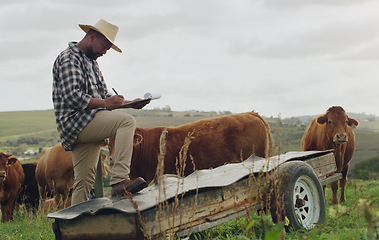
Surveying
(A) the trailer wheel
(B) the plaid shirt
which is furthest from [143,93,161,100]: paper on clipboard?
(A) the trailer wheel

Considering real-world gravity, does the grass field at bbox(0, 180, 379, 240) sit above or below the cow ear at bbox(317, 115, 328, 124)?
below

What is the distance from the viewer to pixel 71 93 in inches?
177

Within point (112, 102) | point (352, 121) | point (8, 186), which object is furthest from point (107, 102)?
point (8, 186)

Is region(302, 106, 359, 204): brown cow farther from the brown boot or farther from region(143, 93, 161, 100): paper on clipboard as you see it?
the brown boot

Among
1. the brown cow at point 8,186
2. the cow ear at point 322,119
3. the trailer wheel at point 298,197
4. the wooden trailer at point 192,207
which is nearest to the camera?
the wooden trailer at point 192,207

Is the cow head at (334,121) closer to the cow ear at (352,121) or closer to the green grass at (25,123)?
the cow ear at (352,121)

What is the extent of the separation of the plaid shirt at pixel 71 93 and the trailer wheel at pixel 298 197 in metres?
2.23

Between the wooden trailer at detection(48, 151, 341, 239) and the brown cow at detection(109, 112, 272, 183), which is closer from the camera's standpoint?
the wooden trailer at detection(48, 151, 341, 239)

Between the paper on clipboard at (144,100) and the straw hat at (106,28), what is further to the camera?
→ the straw hat at (106,28)

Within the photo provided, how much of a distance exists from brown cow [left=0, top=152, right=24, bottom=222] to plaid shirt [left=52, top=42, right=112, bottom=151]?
24.7ft

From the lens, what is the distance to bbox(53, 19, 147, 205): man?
4.54 meters

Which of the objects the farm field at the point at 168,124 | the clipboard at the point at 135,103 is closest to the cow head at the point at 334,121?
the farm field at the point at 168,124

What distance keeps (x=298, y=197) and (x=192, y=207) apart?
1.54 metres

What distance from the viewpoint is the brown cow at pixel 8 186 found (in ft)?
37.7
